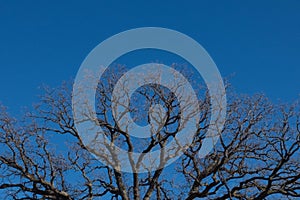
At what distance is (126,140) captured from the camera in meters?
17.8

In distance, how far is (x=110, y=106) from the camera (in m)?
17.8

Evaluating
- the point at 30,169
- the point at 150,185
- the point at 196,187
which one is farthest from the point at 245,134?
the point at 30,169

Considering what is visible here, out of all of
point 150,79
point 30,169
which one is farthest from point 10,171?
point 150,79

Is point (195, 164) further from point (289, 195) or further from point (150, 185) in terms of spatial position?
point (289, 195)

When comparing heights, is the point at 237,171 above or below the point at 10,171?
below

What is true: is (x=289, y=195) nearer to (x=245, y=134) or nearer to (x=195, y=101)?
(x=245, y=134)

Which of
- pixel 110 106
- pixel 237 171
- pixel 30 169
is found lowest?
pixel 237 171

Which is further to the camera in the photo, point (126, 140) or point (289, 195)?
point (126, 140)

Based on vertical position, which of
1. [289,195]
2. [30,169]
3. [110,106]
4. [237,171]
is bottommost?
[289,195]

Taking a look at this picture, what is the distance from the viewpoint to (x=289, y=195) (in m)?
16.4

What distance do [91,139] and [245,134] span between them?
541 cm

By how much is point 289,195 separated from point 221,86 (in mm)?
4289

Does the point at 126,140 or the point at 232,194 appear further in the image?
the point at 126,140

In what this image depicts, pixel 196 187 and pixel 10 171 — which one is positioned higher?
pixel 10 171
